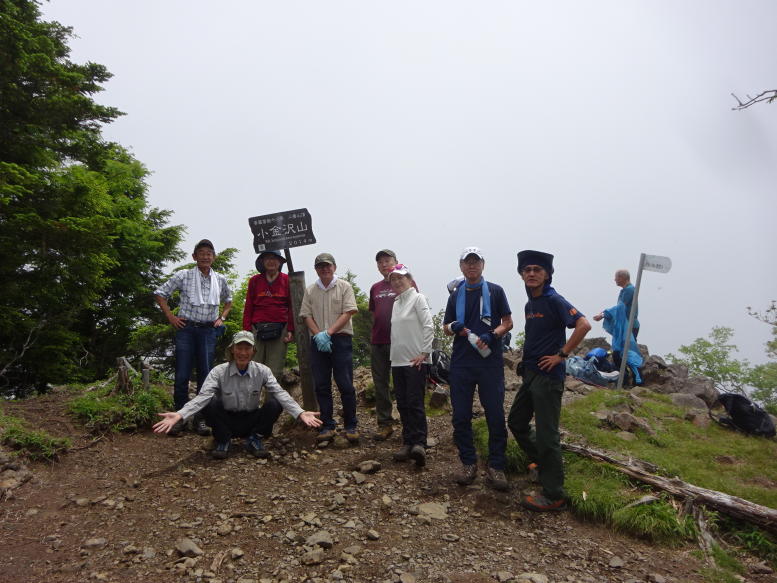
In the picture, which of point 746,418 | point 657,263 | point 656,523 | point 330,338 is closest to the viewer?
point 656,523

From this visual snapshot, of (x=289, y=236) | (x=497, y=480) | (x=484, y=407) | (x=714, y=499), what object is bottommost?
(x=714, y=499)

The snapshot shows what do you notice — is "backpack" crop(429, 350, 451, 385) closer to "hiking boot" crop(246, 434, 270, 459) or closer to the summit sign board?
the summit sign board

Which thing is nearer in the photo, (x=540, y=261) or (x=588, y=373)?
(x=540, y=261)

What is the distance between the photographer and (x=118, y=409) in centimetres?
623

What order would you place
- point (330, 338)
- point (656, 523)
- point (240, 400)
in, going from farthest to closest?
point (330, 338), point (240, 400), point (656, 523)

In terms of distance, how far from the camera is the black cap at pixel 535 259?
466 cm

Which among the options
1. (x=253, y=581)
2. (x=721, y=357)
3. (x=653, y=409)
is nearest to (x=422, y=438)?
(x=253, y=581)

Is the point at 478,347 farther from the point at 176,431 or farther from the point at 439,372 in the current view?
the point at 439,372

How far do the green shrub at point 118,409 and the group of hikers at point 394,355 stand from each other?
527mm

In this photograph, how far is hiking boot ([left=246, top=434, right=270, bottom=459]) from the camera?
5473 mm

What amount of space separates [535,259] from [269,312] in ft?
12.2

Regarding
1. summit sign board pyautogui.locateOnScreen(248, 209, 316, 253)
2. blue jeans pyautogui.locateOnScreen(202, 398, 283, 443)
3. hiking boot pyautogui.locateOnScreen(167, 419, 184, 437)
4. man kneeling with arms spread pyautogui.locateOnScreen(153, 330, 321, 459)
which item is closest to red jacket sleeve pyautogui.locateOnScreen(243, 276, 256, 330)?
summit sign board pyautogui.locateOnScreen(248, 209, 316, 253)

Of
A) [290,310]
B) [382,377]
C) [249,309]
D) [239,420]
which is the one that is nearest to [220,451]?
[239,420]

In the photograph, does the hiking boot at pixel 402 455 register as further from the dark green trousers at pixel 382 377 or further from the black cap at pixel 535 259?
the black cap at pixel 535 259
